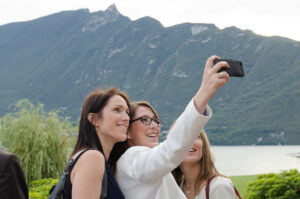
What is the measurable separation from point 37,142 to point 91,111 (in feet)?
31.0

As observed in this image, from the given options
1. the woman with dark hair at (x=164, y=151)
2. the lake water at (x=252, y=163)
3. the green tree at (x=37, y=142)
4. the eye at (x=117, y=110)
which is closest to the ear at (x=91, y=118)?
the eye at (x=117, y=110)

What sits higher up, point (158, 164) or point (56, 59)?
point (158, 164)

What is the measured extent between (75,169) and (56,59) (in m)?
182

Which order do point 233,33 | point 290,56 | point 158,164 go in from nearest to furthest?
point 158,164, point 290,56, point 233,33

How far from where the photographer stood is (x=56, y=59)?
179 metres

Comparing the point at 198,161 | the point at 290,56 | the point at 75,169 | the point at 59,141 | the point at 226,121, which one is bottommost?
the point at 226,121

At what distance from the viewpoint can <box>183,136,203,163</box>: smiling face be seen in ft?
10.2

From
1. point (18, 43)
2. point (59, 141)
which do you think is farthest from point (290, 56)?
point (59, 141)

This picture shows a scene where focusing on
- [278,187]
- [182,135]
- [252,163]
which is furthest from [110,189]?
[252,163]

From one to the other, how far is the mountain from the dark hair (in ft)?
335

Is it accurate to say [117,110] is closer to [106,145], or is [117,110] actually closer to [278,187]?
[106,145]

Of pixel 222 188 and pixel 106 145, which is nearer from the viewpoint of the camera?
pixel 106 145

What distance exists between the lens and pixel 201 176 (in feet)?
10.0

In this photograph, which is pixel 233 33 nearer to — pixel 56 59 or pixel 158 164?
pixel 56 59
